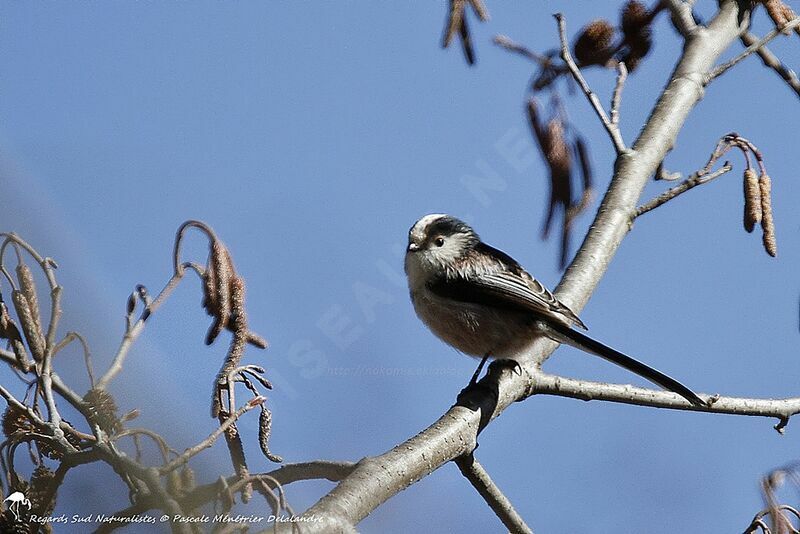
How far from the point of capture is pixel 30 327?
1.69 m

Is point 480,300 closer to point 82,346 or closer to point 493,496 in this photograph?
point 493,496

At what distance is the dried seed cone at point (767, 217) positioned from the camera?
2.77m

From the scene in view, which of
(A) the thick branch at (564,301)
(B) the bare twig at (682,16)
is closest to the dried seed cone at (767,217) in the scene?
(A) the thick branch at (564,301)

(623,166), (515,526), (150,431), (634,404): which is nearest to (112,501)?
(150,431)

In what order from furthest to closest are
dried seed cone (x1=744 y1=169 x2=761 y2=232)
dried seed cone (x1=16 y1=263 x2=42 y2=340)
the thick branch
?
dried seed cone (x1=744 y1=169 x2=761 y2=232)
the thick branch
dried seed cone (x1=16 y1=263 x2=42 y2=340)

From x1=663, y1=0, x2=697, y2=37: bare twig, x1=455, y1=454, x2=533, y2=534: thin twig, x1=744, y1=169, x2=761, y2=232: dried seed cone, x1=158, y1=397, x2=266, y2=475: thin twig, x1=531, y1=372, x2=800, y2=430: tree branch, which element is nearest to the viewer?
x1=158, y1=397, x2=266, y2=475: thin twig

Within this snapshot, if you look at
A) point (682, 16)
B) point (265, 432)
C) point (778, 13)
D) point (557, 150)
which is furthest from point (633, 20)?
point (265, 432)

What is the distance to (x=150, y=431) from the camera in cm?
159

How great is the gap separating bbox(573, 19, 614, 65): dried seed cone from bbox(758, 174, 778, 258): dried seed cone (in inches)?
28.0

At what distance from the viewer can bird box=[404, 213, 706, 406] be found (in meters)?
2.96

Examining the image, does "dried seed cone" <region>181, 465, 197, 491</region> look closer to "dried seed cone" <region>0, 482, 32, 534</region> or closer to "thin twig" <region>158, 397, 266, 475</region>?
"thin twig" <region>158, 397, 266, 475</region>

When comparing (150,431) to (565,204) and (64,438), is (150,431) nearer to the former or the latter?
(64,438)

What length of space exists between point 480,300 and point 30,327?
5.92 ft

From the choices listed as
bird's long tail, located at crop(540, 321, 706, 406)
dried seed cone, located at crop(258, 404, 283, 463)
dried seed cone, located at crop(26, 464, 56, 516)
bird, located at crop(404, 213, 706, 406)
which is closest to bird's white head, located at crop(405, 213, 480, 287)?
bird, located at crop(404, 213, 706, 406)
